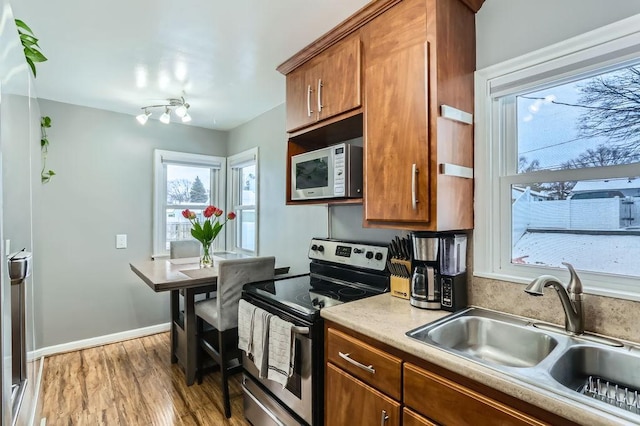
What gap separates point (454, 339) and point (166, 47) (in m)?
2.29

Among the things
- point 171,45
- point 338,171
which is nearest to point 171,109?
point 171,45

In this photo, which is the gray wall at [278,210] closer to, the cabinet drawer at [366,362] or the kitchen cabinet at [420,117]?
the kitchen cabinet at [420,117]

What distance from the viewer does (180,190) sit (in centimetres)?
374

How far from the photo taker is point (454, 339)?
4.30 ft

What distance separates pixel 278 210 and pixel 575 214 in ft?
7.47

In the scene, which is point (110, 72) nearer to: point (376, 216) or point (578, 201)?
point (376, 216)

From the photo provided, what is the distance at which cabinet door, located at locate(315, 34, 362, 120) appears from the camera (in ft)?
5.49

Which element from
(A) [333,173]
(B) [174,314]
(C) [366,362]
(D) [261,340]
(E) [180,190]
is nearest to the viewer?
(C) [366,362]

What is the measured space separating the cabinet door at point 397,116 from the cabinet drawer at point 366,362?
563 mm

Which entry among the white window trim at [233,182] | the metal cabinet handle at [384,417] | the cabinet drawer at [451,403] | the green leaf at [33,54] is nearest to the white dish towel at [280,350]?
the metal cabinet handle at [384,417]

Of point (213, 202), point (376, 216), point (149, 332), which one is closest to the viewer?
point (376, 216)

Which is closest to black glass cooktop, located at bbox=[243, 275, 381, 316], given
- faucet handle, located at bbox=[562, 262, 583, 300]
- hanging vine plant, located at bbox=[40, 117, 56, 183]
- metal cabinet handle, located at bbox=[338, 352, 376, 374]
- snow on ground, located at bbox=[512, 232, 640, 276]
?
metal cabinet handle, located at bbox=[338, 352, 376, 374]

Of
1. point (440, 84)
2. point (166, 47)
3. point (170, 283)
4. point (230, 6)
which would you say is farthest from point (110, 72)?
point (440, 84)

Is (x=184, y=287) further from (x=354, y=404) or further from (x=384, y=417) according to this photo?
(x=384, y=417)
